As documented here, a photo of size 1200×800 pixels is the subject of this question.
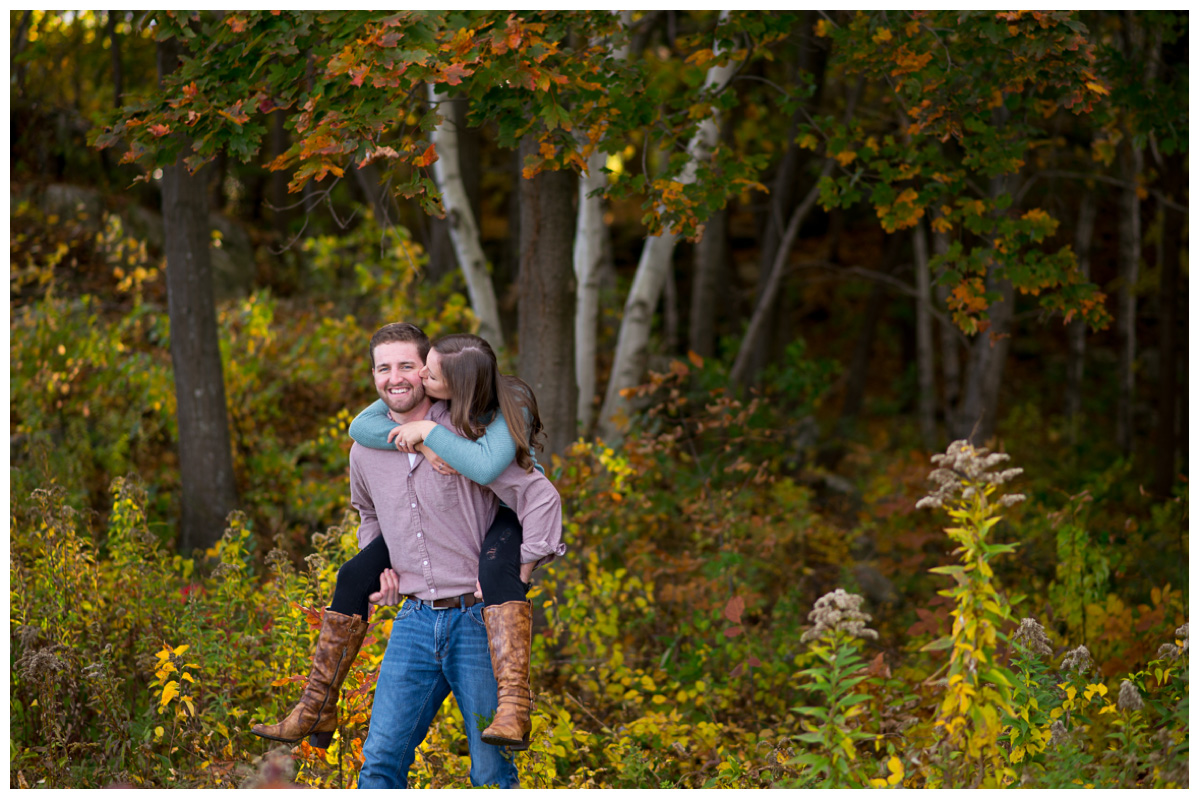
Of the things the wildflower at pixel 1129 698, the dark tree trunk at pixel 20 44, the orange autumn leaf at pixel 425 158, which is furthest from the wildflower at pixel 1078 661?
the dark tree trunk at pixel 20 44

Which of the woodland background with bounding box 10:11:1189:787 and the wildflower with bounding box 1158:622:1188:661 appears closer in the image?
the wildflower with bounding box 1158:622:1188:661

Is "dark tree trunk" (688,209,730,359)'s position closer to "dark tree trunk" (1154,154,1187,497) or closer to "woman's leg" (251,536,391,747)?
"dark tree trunk" (1154,154,1187,497)

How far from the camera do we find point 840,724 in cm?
255

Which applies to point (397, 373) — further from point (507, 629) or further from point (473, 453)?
point (507, 629)

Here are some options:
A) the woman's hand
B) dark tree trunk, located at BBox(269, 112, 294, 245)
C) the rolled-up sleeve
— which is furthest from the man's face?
dark tree trunk, located at BBox(269, 112, 294, 245)

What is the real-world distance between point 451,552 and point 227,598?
2101mm

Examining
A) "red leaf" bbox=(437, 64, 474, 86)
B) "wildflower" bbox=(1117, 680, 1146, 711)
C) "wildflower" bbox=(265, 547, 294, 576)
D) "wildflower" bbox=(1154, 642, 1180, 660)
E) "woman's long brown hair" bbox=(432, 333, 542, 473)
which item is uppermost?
"red leaf" bbox=(437, 64, 474, 86)

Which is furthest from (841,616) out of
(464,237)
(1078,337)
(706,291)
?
(1078,337)

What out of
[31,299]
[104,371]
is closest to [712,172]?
[104,371]

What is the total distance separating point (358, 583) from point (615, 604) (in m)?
3.12

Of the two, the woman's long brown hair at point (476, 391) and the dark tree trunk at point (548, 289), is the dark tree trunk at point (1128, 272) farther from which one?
the woman's long brown hair at point (476, 391)

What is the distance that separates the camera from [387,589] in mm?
2854

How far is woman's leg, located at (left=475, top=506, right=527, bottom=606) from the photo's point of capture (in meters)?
2.68

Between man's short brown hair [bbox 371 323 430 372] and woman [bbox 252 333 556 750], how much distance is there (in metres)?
0.06
